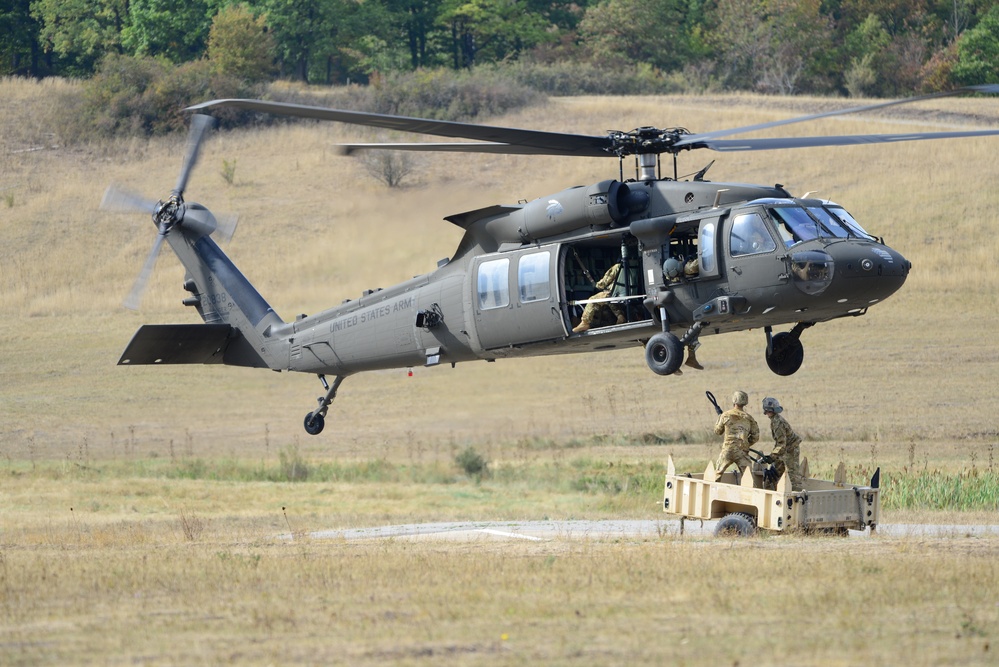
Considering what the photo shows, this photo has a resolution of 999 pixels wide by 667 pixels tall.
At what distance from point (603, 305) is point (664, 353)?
4.96 feet

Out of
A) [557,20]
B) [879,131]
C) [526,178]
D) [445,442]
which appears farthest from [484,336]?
[557,20]

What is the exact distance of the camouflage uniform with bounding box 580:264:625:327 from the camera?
18.9m

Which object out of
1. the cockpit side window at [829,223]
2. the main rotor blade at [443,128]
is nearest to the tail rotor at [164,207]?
the main rotor blade at [443,128]

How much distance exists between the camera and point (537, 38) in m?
91.6

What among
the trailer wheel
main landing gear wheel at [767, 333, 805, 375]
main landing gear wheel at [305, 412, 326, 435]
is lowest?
main landing gear wheel at [305, 412, 326, 435]

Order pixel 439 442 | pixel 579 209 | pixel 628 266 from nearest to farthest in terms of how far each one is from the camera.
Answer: pixel 579 209 → pixel 628 266 → pixel 439 442

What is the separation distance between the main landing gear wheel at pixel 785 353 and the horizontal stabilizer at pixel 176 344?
10001mm

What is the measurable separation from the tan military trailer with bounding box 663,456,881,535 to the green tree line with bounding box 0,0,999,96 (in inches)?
2752

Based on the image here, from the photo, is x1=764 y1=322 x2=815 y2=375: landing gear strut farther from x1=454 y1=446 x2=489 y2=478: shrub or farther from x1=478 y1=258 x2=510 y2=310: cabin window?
x1=454 y1=446 x2=489 y2=478: shrub

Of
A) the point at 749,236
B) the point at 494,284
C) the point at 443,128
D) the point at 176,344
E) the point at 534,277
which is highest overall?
the point at 443,128

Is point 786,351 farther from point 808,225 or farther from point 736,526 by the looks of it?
point 736,526

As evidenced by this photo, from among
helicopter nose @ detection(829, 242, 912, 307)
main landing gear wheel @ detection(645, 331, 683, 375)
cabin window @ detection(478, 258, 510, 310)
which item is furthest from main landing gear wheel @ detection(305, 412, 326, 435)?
helicopter nose @ detection(829, 242, 912, 307)

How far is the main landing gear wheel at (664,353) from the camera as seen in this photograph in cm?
1795

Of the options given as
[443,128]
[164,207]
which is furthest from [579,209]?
[164,207]
